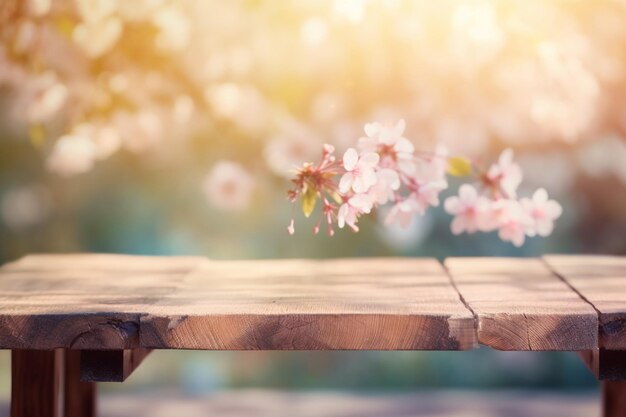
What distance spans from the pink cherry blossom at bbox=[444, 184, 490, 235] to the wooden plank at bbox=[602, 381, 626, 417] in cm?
45

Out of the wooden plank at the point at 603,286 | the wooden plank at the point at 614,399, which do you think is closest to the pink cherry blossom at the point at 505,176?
the wooden plank at the point at 603,286

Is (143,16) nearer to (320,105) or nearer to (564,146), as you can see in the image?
(320,105)

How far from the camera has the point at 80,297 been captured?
165 centimetres

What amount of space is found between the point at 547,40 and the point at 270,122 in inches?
31.7

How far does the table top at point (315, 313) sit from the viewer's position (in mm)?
1447

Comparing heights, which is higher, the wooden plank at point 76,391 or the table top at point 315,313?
the table top at point 315,313

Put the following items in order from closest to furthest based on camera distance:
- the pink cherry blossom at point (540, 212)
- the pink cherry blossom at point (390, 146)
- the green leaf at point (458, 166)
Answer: the pink cherry blossom at point (390, 146) → the green leaf at point (458, 166) → the pink cherry blossom at point (540, 212)

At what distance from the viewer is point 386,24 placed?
2.78 meters

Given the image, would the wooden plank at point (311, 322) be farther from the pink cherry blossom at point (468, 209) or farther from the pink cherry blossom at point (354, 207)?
the pink cherry blossom at point (468, 209)

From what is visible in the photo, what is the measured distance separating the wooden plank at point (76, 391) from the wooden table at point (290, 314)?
29cm

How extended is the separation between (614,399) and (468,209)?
535 mm

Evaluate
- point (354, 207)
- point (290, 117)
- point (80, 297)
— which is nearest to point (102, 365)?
point (80, 297)

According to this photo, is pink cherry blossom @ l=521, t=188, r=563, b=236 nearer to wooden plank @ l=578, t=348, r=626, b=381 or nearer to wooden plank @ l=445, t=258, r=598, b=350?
wooden plank @ l=445, t=258, r=598, b=350

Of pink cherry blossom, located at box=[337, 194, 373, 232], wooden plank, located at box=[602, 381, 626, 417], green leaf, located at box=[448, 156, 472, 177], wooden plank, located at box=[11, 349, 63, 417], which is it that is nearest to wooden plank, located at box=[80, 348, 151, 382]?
wooden plank, located at box=[11, 349, 63, 417]
